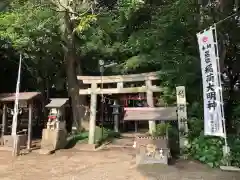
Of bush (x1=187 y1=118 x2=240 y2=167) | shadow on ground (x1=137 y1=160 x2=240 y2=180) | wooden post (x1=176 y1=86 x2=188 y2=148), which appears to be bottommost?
shadow on ground (x1=137 y1=160 x2=240 y2=180)

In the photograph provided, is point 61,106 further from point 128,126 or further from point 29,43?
point 128,126

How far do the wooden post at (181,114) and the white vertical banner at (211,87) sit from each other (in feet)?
3.63

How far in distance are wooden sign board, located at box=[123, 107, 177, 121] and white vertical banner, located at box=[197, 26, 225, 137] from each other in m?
1.23

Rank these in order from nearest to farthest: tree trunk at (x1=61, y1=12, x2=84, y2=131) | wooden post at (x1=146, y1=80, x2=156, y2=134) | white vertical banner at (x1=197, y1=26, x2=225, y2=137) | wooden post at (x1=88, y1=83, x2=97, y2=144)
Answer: white vertical banner at (x1=197, y1=26, x2=225, y2=137) < wooden post at (x1=146, y1=80, x2=156, y2=134) < wooden post at (x1=88, y1=83, x2=97, y2=144) < tree trunk at (x1=61, y1=12, x2=84, y2=131)

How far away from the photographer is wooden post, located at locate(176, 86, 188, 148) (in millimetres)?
9225

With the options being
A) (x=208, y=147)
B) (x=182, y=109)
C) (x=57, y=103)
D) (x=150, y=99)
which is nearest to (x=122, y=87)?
(x=150, y=99)

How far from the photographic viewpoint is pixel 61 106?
11055mm

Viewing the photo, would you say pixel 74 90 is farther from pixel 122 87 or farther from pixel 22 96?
pixel 122 87

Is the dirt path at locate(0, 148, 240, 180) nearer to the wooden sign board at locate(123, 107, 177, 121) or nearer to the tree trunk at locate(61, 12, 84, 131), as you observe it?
the wooden sign board at locate(123, 107, 177, 121)

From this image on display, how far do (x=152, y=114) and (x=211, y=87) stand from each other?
2013mm

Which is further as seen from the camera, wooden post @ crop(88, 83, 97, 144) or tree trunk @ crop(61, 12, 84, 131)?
tree trunk @ crop(61, 12, 84, 131)

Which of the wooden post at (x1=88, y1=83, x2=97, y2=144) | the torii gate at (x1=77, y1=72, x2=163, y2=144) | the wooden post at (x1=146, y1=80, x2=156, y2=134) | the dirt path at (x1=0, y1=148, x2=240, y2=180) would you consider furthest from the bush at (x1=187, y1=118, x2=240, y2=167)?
the wooden post at (x1=88, y1=83, x2=97, y2=144)

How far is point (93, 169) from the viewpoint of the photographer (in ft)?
26.9

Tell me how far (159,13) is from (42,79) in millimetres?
6955
